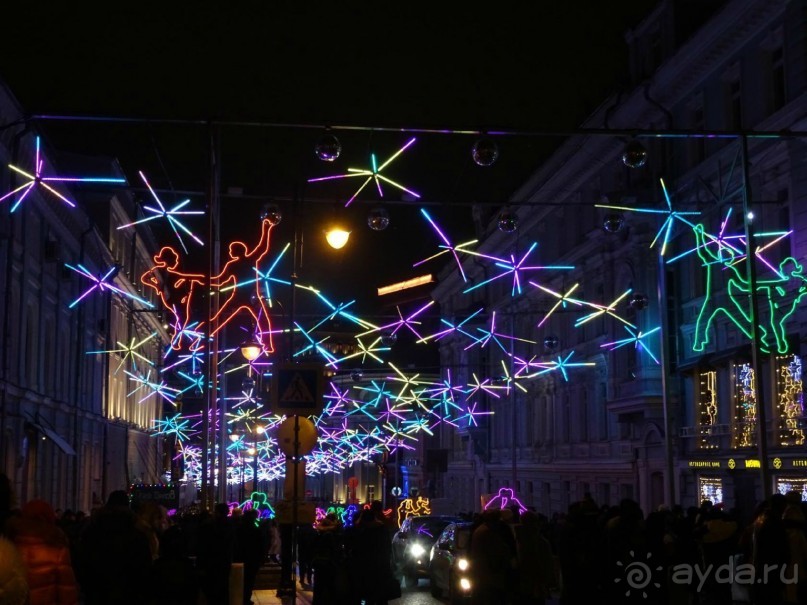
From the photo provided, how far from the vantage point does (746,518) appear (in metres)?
31.9

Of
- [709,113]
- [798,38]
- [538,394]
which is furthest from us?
[538,394]

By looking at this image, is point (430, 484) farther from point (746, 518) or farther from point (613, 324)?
point (746, 518)

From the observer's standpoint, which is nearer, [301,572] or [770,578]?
[770,578]

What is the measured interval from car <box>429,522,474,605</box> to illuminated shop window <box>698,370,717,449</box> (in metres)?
9.81

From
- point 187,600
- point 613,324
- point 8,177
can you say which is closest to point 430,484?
point 613,324

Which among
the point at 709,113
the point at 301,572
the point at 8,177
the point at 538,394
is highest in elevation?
the point at 709,113

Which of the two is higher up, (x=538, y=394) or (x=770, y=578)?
(x=538, y=394)

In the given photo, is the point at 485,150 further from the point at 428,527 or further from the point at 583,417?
the point at 583,417

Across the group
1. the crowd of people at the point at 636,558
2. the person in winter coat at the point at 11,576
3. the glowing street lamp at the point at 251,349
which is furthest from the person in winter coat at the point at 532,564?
the glowing street lamp at the point at 251,349

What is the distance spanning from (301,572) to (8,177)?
12318 mm

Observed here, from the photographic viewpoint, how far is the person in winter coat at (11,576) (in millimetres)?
7930

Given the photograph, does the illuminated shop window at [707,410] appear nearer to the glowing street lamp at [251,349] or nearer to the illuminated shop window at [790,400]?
the illuminated shop window at [790,400]

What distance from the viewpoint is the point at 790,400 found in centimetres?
2883

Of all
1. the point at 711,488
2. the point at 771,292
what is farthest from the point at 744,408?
the point at 771,292
